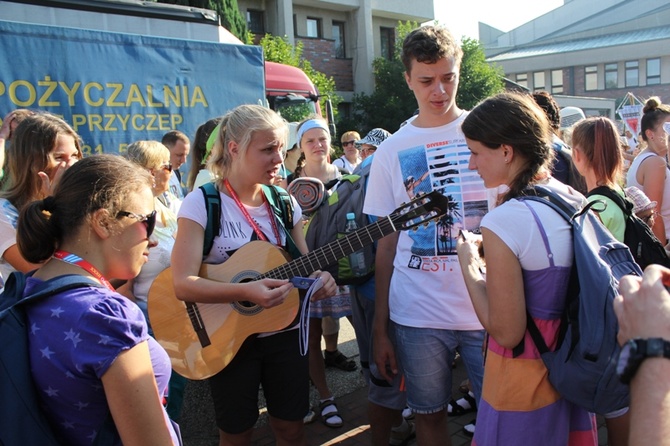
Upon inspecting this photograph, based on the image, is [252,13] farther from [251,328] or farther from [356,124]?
[251,328]

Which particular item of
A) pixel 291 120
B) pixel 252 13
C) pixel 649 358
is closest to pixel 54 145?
pixel 649 358

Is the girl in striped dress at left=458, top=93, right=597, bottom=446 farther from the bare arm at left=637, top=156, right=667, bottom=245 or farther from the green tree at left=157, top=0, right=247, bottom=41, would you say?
the green tree at left=157, top=0, right=247, bottom=41

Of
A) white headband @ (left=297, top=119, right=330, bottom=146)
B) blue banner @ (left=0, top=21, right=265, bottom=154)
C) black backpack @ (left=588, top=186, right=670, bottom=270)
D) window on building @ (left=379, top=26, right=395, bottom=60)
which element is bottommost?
black backpack @ (left=588, top=186, right=670, bottom=270)

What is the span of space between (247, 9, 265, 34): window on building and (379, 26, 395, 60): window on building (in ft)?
19.4

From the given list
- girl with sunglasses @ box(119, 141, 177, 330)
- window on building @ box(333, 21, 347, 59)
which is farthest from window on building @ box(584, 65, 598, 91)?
girl with sunglasses @ box(119, 141, 177, 330)

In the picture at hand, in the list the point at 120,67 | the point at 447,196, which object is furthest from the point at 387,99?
the point at 447,196

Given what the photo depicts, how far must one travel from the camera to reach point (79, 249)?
161 cm

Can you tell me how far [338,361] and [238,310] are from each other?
245cm

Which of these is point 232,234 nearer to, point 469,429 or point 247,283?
point 247,283

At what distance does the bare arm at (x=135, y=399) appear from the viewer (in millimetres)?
1401

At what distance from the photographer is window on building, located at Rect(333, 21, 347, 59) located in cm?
2264

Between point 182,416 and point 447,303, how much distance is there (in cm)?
Result: 262

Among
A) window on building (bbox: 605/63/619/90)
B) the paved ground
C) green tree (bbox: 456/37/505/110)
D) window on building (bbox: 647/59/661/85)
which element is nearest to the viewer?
the paved ground

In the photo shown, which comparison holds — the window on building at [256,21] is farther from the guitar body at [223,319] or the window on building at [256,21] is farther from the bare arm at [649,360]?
the bare arm at [649,360]
